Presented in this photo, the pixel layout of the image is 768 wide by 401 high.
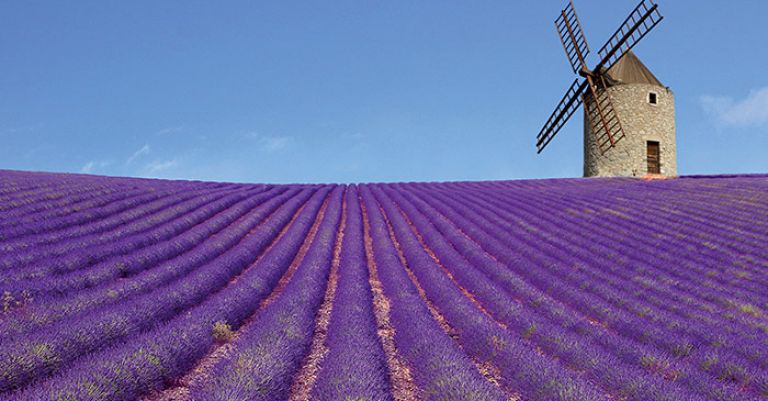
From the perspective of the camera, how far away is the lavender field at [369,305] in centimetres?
356

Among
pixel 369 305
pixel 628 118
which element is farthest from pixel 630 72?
pixel 369 305

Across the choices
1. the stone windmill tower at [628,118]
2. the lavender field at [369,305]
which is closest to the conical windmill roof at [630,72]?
the stone windmill tower at [628,118]

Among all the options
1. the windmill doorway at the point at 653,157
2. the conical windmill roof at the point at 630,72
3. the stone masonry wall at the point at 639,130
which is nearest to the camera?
the stone masonry wall at the point at 639,130

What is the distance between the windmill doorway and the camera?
23.2m

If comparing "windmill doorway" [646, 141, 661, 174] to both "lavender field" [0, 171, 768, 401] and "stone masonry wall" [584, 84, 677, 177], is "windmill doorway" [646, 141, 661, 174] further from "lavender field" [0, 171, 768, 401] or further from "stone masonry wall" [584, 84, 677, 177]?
"lavender field" [0, 171, 768, 401]

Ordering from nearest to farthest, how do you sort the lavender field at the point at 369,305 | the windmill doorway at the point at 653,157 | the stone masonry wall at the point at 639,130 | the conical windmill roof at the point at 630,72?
1. the lavender field at the point at 369,305
2. the stone masonry wall at the point at 639,130
3. the windmill doorway at the point at 653,157
4. the conical windmill roof at the point at 630,72

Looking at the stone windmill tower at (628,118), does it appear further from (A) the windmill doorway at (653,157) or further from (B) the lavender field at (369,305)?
(B) the lavender field at (369,305)

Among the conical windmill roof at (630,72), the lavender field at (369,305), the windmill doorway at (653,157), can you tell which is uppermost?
the conical windmill roof at (630,72)

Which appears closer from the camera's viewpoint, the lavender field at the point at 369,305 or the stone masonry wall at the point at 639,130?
the lavender field at the point at 369,305

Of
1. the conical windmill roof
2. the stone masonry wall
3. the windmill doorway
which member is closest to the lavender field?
the stone masonry wall

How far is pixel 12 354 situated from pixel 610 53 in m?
27.0

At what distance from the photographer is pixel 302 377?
3914mm

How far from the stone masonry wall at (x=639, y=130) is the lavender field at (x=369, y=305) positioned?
1173cm

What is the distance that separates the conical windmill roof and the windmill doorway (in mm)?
3423
